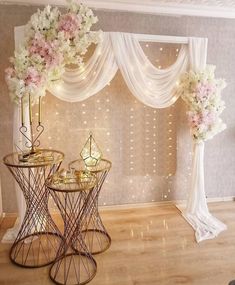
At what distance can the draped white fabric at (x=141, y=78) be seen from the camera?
268cm

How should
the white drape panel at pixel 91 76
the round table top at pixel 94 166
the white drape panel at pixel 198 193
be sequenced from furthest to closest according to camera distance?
the white drape panel at pixel 198 193 → the white drape panel at pixel 91 76 → the round table top at pixel 94 166

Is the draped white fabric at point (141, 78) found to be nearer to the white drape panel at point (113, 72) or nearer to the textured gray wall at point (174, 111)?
the white drape panel at point (113, 72)

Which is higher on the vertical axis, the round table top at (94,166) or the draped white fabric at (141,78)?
the draped white fabric at (141,78)

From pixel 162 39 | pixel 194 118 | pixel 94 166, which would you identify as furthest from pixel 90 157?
pixel 162 39

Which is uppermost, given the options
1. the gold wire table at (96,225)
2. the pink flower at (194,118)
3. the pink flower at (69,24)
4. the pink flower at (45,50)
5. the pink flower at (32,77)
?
the pink flower at (69,24)

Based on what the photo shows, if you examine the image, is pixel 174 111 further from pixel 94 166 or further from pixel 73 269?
pixel 73 269

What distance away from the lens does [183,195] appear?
3.35 m

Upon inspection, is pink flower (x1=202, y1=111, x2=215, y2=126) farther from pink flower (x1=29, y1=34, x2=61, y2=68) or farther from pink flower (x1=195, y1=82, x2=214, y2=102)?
pink flower (x1=29, y1=34, x2=61, y2=68)

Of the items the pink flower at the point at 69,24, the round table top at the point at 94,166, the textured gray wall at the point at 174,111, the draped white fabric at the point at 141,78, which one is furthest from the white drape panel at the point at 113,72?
the round table top at the point at 94,166

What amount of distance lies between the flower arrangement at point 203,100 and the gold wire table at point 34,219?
139 cm

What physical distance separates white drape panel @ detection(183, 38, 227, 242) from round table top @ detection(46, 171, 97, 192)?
4.26 feet

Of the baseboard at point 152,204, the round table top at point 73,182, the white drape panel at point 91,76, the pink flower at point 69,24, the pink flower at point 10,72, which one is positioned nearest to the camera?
the round table top at point 73,182

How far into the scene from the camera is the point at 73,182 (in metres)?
2.04

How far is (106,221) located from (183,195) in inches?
40.4
